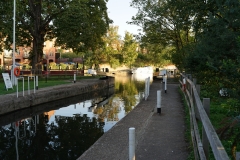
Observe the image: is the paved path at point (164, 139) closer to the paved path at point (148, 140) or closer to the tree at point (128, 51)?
the paved path at point (148, 140)

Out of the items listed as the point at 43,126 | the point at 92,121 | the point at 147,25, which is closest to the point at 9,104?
the point at 43,126

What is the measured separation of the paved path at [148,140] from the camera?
6965 mm

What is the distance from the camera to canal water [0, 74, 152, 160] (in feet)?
29.2

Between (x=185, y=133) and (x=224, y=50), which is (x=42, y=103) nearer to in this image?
(x=185, y=133)

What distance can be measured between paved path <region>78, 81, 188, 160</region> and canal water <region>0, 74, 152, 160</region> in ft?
3.45

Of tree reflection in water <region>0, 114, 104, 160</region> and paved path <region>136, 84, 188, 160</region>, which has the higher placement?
paved path <region>136, 84, 188, 160</region>

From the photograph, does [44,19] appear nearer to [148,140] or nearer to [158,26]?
[158,26]

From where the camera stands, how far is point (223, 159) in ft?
8.04

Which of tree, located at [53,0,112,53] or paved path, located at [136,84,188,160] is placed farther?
tree, located at [53,0,112,53]

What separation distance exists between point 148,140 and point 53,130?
477 centimetres

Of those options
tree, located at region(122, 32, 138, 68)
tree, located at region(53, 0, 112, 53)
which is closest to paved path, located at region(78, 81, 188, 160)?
tree, located at region(53, 0, 112, 53)

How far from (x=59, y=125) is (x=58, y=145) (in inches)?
121

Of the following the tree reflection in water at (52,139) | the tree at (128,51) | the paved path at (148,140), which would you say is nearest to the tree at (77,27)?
the tree reflection in water at (52,139)

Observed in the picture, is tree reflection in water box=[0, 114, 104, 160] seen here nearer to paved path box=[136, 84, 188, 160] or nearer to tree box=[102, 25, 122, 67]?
paved path box=[136, 84, 188, 160]
